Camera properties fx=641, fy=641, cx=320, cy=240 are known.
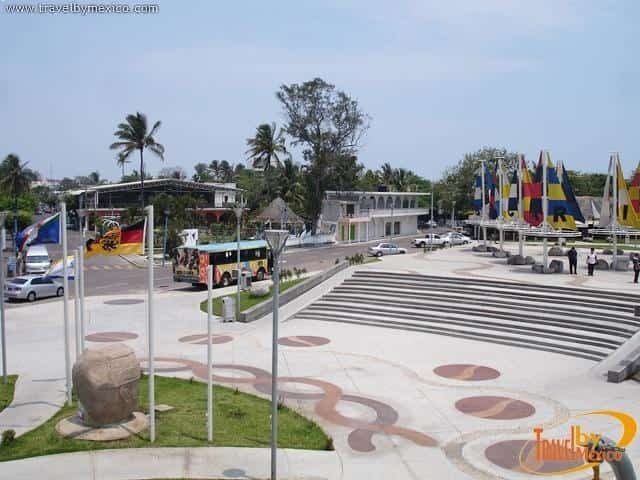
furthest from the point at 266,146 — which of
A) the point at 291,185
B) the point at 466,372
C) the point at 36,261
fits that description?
the point at 466,372

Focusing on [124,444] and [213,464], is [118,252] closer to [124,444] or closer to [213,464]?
[124,444]

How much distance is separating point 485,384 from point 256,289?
1433cm

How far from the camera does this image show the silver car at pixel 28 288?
3256 cm

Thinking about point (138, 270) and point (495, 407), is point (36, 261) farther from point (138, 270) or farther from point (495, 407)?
point (495, 407)

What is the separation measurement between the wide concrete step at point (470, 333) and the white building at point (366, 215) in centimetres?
4659

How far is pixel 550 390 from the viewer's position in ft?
54.4

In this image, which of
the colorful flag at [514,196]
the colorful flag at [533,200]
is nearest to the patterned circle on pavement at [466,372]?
the colorful flag at [533,200]

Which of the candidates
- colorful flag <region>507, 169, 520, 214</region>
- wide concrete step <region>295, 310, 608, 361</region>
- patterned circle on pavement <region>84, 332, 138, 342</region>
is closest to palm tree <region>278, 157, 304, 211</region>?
colorful flag <region>507, 169, 520, 214</region>

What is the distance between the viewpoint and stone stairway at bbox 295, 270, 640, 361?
69.9 ft

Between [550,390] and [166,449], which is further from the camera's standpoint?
[550,390]

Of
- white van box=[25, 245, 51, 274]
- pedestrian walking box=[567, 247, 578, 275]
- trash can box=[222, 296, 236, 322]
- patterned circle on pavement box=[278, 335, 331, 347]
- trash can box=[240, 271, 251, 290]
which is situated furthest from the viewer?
white van box=[25, 245, 51, 274]

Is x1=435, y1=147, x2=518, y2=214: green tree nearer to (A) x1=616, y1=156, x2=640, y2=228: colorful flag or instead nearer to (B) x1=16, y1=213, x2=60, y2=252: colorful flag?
(A) x1=616, y1=156, x2=640, y2=228: colorful flag

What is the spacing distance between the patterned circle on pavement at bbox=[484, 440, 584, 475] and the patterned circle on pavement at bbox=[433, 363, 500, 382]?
470cm

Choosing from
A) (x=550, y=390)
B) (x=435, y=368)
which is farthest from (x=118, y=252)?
(x=550, y=390)
